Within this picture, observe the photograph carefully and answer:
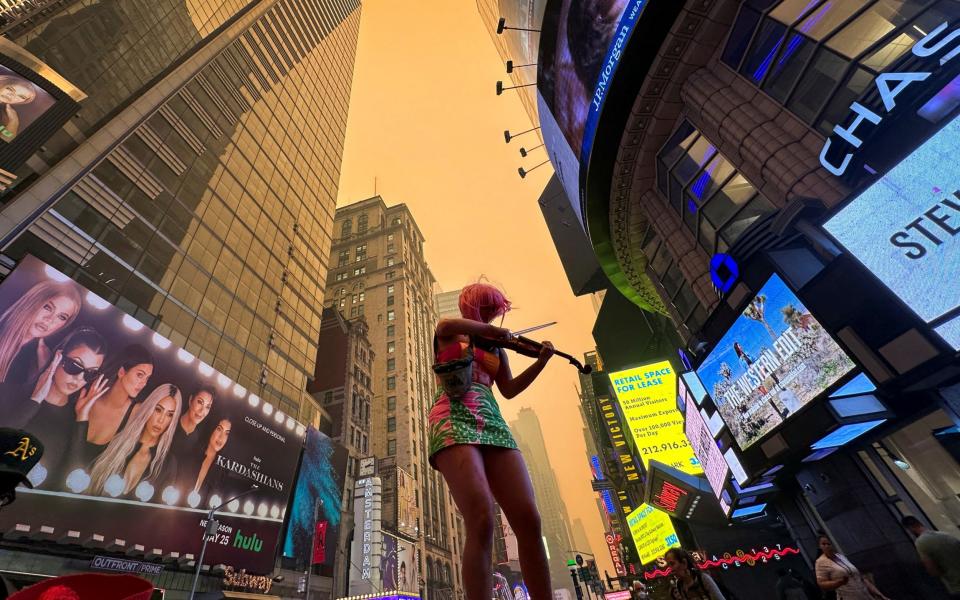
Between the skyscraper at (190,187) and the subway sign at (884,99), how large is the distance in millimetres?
21177

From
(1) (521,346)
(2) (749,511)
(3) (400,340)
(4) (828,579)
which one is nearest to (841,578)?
(4) (828,579)

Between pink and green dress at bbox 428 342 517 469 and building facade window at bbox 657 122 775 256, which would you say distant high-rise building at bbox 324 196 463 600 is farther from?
pink and green dress at bbox 428 342 517 469

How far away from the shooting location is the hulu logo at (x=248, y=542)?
70.5 ft

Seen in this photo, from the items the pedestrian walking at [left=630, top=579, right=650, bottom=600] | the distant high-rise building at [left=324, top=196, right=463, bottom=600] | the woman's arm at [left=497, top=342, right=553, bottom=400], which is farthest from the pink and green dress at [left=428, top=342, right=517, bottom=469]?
the distant high-rise building at [left=324, top=196, right=463, bottom=600]

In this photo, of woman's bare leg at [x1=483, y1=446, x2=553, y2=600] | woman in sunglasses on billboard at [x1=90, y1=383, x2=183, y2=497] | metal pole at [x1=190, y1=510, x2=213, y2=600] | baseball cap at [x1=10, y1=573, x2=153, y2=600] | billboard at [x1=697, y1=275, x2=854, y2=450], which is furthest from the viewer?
metal pole at [x1=190, y1=510, x2=213, y2=600]

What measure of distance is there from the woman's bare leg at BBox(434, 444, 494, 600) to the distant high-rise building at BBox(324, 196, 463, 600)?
45102mm

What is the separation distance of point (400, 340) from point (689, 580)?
199ft

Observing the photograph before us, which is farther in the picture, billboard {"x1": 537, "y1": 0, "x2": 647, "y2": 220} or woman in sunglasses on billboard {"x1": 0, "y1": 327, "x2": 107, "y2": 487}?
woman in sunglasses on billboard {"x1": 0, "y1": 327, "x2": 107, "y2": 487}

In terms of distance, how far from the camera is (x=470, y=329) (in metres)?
2.47

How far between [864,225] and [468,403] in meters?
8.83

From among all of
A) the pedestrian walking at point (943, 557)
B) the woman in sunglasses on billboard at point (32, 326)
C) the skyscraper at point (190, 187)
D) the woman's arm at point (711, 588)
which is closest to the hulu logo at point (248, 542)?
the skyscraper at point (190, 187)

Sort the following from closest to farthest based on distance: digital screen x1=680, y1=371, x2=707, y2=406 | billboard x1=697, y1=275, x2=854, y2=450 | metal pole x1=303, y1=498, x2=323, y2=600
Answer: billboard x1=697, y1=275, x2=854, y2=450 < digital screen x1=680, y1=371, x2=707, y2=406 < metal pole x1=303, y1=498, x2=323, y2=600

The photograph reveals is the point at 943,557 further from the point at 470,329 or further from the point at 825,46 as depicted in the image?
the point at 825,46

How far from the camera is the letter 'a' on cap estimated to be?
205cm
